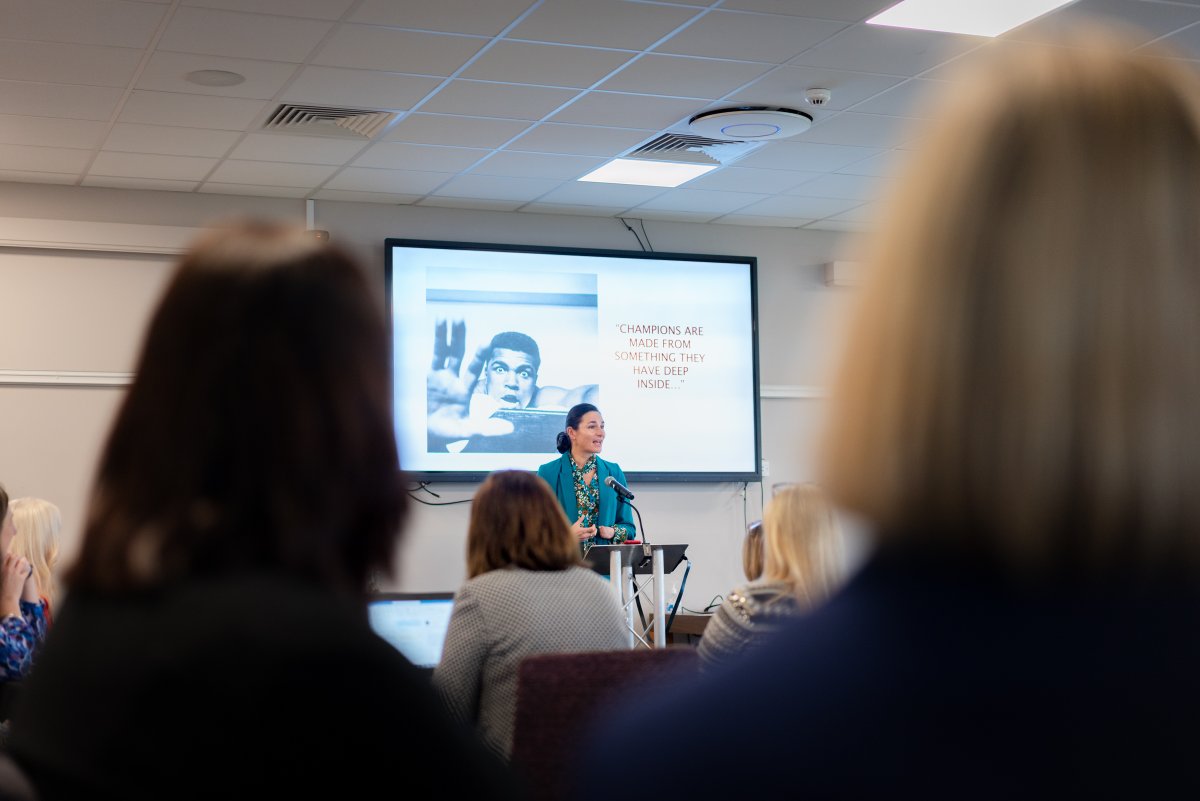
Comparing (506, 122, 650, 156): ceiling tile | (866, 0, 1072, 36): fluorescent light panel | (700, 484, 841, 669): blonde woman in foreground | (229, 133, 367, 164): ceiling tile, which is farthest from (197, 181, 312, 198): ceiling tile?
(700, 484, 841, 669): blonde woman in foreground

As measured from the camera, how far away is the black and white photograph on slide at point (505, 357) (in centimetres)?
766

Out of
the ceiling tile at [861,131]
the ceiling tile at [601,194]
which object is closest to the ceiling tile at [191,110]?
the ceiling tile at [601,194]

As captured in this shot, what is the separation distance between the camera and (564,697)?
247 cm

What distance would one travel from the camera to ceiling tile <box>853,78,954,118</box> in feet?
18.7

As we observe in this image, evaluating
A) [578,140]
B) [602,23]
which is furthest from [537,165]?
[602,23]

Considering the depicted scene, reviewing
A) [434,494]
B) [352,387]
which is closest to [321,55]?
[434,494]

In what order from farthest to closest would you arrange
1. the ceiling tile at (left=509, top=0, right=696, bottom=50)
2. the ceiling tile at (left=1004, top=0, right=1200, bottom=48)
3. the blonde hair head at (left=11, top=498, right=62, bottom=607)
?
the ceiling tile at (left=1004, top=0, right=1200, bottom=48) < the ceiling tile at (left=509, top=0, right=696, bottom=50) < the blonde hair head at (left=11, top=498, right=62, bottom=607)

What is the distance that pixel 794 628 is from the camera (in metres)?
0.58

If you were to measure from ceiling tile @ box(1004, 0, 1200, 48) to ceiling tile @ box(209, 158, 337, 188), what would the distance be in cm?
371

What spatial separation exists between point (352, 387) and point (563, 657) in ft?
5.35

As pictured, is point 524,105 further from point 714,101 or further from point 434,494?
point 434,494

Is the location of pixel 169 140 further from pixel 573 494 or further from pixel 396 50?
pixel 573 494

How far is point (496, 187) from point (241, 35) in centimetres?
264

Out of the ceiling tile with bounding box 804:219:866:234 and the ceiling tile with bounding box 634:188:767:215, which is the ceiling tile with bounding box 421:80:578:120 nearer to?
the ceiling tile with bounding box 634:188:767:215
